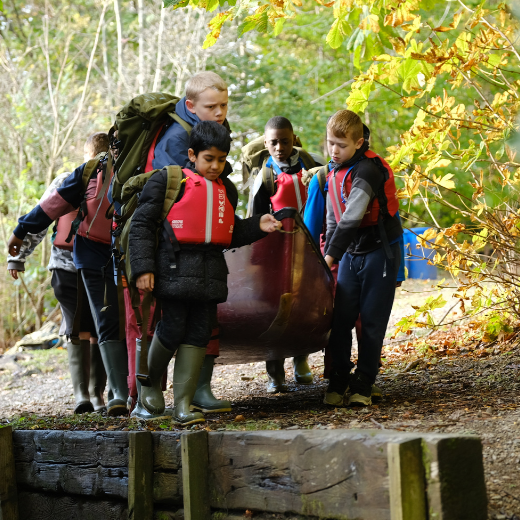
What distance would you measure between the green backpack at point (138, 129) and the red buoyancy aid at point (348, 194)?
97 cm

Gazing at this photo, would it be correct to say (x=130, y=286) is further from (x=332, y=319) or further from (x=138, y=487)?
(x=332, y=319)

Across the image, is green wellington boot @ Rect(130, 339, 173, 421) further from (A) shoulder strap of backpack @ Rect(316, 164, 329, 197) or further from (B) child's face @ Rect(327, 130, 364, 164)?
(A) shoulder strap of backpack @ Rect(316, 164, 329, 197)

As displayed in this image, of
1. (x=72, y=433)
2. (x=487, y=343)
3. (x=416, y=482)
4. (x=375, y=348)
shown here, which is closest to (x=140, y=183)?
(x=72, y=433)

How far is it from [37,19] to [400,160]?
14.8 m

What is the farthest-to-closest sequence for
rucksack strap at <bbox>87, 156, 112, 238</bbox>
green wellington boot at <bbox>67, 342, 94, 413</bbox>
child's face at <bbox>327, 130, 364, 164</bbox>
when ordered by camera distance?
green wellington boot at <bbox>67, 342, 94, 413</bbox> < rucksack strap at <bbox>87, 156, 112, 238</bbox> < child's face at <bbox>327, 130, 364, 164</bbox>

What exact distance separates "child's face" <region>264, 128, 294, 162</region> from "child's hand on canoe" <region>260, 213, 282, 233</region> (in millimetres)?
1306

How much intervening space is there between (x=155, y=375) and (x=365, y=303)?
1223 millimetres

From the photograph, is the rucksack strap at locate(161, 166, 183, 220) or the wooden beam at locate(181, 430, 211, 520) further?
the rucksack strap at locate(161, 166, 183, 220)

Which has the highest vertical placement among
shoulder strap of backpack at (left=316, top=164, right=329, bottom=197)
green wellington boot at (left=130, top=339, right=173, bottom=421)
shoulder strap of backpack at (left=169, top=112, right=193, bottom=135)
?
shoulder strap of backpack at (left=169, top=112, right=193, bottom=135)

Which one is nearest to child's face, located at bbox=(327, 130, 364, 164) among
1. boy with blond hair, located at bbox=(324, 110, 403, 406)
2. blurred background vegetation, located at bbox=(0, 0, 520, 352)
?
boy with blond hair, located at bbox=(324, 110, 403, 406)

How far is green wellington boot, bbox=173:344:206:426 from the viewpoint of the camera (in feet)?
11.1

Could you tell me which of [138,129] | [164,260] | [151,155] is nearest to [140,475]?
[164,260]

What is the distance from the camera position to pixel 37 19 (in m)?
17.2

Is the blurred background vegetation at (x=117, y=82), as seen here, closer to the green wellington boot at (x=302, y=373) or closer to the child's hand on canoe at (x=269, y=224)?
the green wellington boot at (x=302, y=373)
